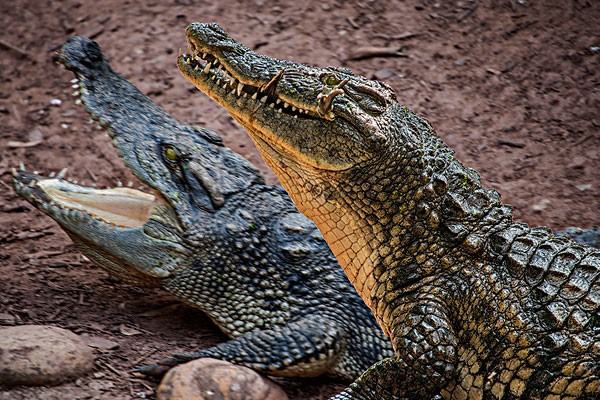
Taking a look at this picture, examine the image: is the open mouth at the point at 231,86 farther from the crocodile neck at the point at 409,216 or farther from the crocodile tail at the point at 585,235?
the crocodile tail at the point at 585,235

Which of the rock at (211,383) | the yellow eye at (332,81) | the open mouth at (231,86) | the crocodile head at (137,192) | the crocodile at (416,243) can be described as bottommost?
the rock at (211,383)

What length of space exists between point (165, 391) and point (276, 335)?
0.80 meters

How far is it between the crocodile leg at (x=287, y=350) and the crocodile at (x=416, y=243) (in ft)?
2.09

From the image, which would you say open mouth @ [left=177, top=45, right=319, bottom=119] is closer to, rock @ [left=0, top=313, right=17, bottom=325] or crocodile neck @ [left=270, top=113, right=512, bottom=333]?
crocodile neck @ [left=270, top=113, right=512, bottom=333]

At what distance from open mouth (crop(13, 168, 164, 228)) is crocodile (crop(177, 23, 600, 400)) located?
1.19 metres

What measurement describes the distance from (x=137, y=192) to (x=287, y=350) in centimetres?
145

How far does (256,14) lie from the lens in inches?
289

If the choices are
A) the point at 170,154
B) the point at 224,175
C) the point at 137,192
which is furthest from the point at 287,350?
the point at 137,192

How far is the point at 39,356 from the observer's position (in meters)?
3.64

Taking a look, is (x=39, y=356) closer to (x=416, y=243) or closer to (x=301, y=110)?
(x=301, y=110)

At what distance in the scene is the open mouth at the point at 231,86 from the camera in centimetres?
373

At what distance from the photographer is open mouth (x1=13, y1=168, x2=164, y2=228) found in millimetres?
4648

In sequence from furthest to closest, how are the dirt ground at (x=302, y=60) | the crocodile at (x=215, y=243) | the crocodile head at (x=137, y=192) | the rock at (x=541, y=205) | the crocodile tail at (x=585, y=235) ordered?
the rock at (x=541, y=205) → the crocodile tail at (x=585, y=235) → the dirt ground at (x=302, y=60) → the crocodile head at (x=137, y=192) → the crocodile at (x=215, y=243)

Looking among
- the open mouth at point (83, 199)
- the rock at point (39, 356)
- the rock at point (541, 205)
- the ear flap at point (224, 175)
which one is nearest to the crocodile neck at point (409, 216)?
the ear flap at point (224, 175)
